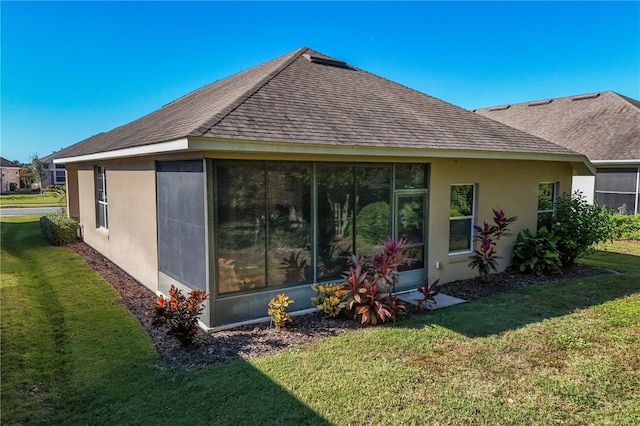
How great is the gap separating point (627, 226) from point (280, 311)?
53.5ft

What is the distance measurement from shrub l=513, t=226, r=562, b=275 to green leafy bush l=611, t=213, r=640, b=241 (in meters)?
7.85

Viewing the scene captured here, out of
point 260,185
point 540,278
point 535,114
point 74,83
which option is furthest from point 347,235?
point 535,114

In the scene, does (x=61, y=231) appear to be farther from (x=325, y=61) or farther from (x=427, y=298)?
(x=427, y=298)

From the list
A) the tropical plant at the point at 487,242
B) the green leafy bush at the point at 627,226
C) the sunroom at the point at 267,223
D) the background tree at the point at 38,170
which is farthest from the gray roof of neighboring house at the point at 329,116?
the background tree at the point at 38,170

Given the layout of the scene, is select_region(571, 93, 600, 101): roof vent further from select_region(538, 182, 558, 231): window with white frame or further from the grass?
the grass

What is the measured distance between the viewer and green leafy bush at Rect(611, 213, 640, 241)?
16.6 m

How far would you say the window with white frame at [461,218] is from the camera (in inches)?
391

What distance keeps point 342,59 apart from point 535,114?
18.8 m

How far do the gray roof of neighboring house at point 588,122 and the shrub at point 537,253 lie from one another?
948 cm

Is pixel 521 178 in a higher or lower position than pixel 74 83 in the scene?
lower

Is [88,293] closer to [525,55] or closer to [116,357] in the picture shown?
[116,357]

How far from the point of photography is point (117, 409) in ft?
14.8

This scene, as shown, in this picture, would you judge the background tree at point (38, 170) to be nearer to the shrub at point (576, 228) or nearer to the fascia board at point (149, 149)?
the fascia board at point (149, 149)

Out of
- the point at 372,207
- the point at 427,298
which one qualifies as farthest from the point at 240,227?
the point at 427,298
